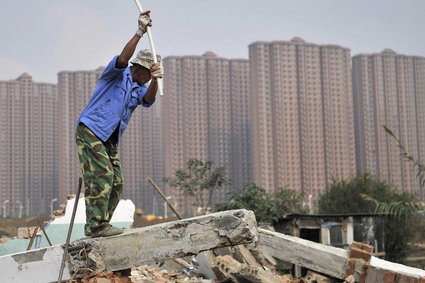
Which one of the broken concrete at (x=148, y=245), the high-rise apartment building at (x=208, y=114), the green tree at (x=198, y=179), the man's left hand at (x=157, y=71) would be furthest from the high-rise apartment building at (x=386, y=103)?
the man's left hand at (x=157, y=71)

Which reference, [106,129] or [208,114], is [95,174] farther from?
[208,114]

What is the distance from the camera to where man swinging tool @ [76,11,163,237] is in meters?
5.05

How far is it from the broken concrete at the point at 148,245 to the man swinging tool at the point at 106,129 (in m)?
0.13

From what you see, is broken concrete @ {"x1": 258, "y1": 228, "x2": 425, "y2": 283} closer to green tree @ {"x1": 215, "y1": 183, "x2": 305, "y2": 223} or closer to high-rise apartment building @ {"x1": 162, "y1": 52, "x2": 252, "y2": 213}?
green tree @ {"x1": 215, "y1": 183, "x2": 305, "y2": 223}

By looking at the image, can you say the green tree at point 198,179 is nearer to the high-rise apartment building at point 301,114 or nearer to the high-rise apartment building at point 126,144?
the high-rise apartment building at point 301,114

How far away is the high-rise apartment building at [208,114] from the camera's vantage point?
5097 cm

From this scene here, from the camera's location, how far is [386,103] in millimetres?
52219

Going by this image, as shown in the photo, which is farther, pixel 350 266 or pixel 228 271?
pixel 228 271

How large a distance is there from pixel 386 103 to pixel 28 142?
2760 centimetres

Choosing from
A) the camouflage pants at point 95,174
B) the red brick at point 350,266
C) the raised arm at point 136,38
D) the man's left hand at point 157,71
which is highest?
the raised arm at point 136,38

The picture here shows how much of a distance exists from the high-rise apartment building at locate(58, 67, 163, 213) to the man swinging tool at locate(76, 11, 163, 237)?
43320mm

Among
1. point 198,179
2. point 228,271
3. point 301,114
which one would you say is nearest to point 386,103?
point 301,114

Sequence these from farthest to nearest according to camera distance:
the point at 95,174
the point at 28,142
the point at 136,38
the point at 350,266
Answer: the point at 28,142, the point at 350,266, the point at 95,174, the point at 136,38

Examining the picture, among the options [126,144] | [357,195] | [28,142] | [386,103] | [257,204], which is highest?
[386,103]
